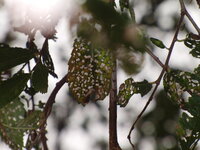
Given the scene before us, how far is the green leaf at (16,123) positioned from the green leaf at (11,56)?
5.4 inches

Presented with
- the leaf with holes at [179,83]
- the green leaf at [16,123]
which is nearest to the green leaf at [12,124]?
the green leaf at [16,123]

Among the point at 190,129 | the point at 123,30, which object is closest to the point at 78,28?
the point at 123,30

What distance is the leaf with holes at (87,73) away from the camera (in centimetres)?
59

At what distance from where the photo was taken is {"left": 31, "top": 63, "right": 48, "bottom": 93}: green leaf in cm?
66

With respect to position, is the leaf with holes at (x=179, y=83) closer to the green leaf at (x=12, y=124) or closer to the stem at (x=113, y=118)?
the stem at (x=113, y=118)

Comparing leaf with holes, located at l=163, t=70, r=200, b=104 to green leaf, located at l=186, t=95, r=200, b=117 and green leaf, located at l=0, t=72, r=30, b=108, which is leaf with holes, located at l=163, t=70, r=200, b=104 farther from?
green leaf, located at l=0, t=72, r=30, b=108

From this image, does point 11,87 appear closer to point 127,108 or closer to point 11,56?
point 11,56

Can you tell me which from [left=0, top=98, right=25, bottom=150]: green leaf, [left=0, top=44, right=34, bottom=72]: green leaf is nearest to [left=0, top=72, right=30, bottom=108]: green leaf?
[left=0, top=44, right=34, bottom=72]: green leaf

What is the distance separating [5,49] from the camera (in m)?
0.53

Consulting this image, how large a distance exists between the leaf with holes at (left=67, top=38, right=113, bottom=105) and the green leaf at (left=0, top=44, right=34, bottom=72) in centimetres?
6

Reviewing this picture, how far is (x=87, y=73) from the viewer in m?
0.61

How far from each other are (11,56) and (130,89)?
24cm

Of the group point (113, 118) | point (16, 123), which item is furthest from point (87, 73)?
point (16, 123)

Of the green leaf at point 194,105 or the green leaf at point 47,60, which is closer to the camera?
the green leaf at point 194,105
